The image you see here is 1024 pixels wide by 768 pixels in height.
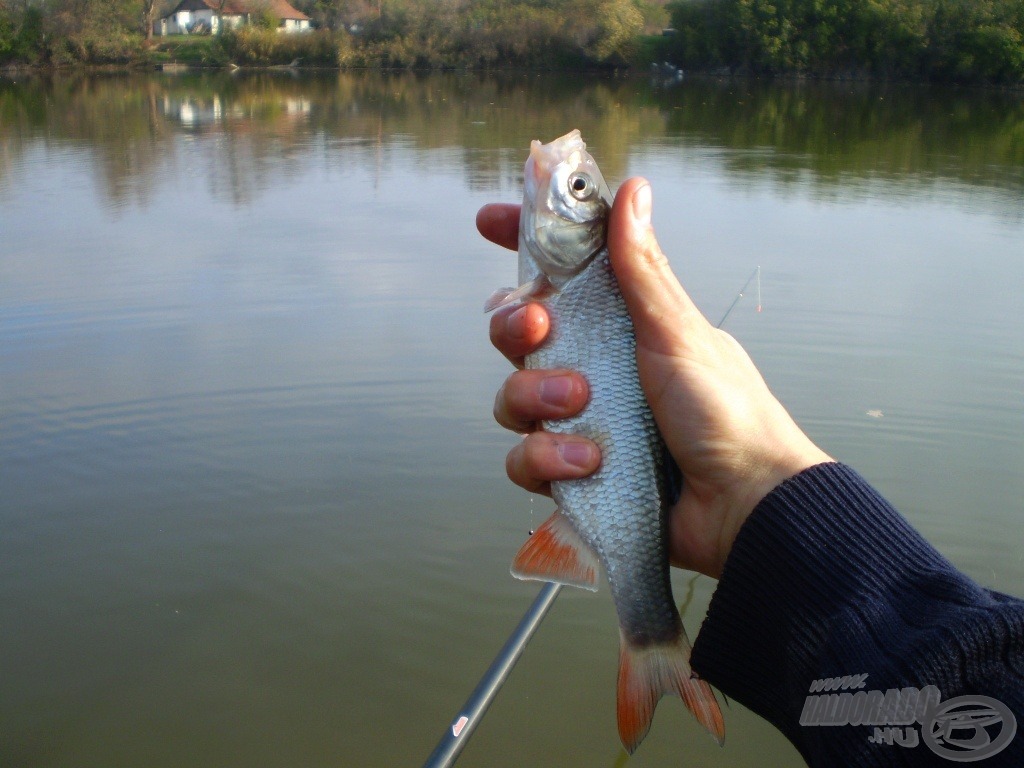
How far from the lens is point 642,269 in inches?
81.5

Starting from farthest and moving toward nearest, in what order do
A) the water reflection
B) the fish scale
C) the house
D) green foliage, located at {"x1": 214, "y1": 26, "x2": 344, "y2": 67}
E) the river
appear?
the house < green foliage, located at {"x1": 214, "y1": 26, "x2": 344, "y2": 67} < the water reflection < the river < the fish scale

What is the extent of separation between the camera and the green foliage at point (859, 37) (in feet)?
145

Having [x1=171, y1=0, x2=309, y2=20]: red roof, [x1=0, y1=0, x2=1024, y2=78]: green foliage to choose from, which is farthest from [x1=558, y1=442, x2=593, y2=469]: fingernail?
[x1=171, y1=0, x2=309, y2=20]: red roof

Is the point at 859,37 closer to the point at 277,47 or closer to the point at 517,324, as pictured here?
the point at 277,47

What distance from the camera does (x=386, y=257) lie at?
10.4m

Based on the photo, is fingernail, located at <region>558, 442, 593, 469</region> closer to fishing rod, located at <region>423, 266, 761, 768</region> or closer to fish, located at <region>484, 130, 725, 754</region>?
fish, located at <region>484, 130, 725, 754</region>

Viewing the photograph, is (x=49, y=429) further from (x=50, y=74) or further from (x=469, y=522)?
(x=50, y=74)

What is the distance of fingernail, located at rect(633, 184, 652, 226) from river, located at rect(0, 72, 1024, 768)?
2468 millimetres

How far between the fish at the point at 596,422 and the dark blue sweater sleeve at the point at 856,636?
0.50 ft

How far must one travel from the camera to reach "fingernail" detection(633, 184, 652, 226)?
2.09 meters

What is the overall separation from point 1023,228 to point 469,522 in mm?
10217

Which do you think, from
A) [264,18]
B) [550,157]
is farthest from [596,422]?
[264,18]

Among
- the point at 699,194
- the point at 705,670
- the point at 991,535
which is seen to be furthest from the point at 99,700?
the point at 699,194

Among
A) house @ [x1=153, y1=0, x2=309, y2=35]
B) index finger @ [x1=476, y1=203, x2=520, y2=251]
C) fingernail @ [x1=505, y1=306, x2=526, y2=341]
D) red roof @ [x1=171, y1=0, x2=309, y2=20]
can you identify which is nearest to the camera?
fingernail @ [x1=505, y1=306, x2=526, y2=341]
